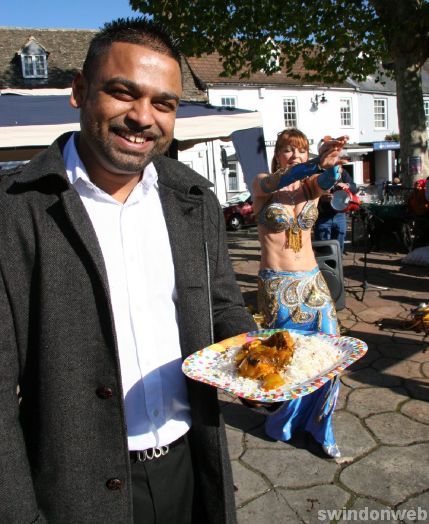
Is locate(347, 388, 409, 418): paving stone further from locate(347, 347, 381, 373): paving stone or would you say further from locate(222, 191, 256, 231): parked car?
locate(222, 191, 256, 231): parked car

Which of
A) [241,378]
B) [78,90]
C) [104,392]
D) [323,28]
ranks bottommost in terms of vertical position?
[241,378]

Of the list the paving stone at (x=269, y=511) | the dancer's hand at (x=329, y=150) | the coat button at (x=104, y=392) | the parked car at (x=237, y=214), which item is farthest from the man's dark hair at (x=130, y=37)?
the parked car at (x=237, y=214)

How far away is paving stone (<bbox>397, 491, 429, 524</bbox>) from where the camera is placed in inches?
101

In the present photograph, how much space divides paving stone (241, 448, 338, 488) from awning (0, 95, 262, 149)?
13.3 ft

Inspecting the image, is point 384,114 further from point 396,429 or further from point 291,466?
point 291,466

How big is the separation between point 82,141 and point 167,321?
2.12ft

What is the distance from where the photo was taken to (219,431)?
1560 mm

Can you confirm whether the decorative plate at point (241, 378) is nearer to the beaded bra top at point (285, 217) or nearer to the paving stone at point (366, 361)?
the beaded bra top at point (285, 217)

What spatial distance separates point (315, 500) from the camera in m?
2.75

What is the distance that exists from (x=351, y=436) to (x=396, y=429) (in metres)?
0.37

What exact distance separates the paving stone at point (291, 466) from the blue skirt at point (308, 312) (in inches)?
5.3

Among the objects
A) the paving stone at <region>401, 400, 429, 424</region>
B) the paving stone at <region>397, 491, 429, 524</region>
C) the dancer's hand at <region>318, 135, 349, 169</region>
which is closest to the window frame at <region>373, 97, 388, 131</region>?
the paving stone at <region>401, 400, 429, 424</region>

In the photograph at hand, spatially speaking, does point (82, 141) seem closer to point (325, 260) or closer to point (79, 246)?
point (79, 246)

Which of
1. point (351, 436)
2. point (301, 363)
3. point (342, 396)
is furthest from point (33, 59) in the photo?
point (301, 363)
